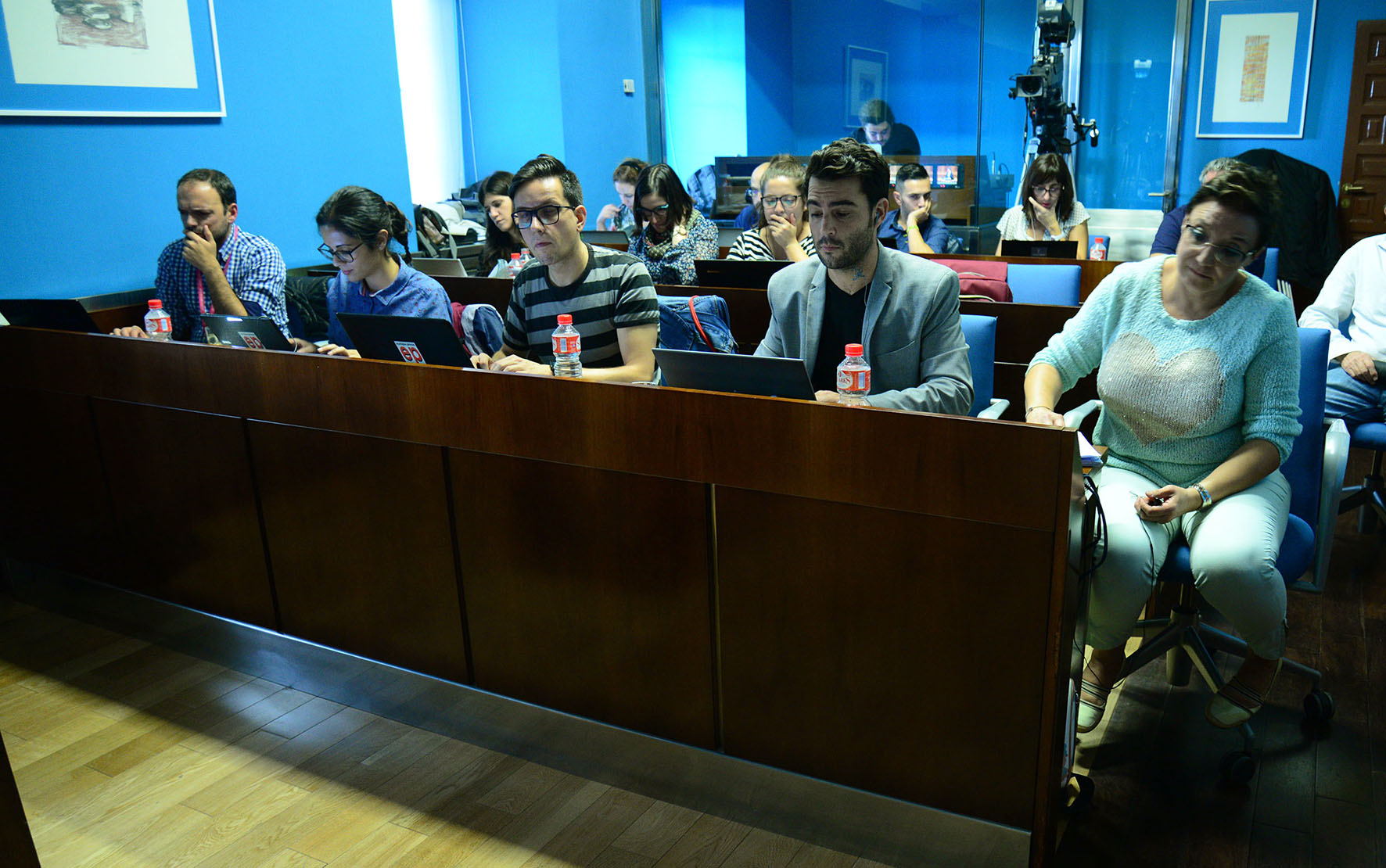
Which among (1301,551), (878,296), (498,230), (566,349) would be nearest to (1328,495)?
(1301,551)

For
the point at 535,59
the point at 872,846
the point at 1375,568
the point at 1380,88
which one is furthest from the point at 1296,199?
the point at 872,846

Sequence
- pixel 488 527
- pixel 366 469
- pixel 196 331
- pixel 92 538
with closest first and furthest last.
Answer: pixel 488 527 < pixel 366 469 < pixel 92 538 < pixel 196 331

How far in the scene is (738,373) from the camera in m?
1.71

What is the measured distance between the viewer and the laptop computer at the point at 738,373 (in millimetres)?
1649

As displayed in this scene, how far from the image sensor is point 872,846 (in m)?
1.80

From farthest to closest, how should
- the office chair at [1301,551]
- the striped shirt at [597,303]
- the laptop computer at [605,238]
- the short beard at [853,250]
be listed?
the laptop computer at [605,238] < the striped shirt at [597,303] < the short beard at [853,250] < the office chair at [1301,551]

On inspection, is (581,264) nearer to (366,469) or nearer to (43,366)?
(366,469)

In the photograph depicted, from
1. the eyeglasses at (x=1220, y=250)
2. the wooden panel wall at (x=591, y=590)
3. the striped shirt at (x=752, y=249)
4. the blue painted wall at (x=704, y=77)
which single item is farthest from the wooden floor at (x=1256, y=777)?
the blue painted wall at (x=704, y=77)

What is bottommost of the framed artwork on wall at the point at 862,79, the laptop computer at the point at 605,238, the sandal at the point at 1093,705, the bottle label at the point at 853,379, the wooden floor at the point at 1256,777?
the wooden floor at the point at 1256,777

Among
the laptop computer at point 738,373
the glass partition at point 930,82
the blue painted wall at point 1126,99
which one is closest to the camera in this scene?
Answer: the laptop computer at point 738,373

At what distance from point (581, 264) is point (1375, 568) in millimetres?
2573

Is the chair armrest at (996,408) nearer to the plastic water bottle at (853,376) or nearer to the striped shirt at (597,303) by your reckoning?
the plastic water bottle at (853,376)

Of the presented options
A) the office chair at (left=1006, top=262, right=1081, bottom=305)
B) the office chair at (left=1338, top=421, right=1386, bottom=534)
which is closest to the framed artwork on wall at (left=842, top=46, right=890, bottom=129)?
the office chair at (left=1006, top=262, right=1081, bottom=305)

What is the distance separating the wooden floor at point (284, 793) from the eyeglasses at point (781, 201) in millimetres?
2286
